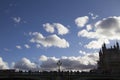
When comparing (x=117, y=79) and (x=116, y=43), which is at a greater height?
(x=116, y=43)

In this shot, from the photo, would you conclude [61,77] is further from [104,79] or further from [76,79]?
[104,79]

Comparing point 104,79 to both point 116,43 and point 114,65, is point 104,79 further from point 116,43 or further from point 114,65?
point 116,43

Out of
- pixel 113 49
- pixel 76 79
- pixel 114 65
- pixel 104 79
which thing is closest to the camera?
pixel 76 79

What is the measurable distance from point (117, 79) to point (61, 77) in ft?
84.3

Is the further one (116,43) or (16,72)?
(116,43)

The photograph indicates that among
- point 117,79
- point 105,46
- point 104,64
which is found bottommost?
point 117,79

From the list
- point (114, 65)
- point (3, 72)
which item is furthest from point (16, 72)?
point (114, 65)

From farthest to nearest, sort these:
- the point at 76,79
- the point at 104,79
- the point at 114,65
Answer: the point at 114,65 < the point at 104,79 < the point at 76,79

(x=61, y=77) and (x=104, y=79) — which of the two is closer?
(x=61, y=77)

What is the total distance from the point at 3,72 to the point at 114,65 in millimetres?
78710

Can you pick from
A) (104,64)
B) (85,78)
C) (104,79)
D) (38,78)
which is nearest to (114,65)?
(104,64)

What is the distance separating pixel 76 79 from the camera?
386 feet

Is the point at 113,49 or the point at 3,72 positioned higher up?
the point at 113,49

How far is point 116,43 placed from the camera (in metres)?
184
